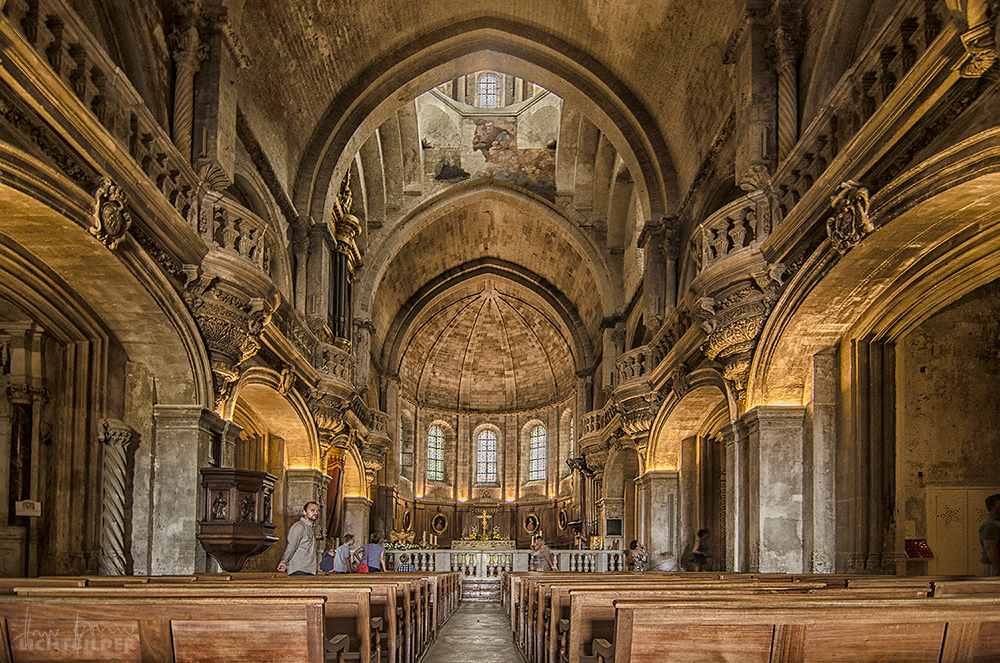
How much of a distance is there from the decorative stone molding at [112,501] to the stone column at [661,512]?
1091 cm

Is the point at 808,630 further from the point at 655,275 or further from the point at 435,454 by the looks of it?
the point at 435,454

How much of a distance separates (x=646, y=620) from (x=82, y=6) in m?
9.59

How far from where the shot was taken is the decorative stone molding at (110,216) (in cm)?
817

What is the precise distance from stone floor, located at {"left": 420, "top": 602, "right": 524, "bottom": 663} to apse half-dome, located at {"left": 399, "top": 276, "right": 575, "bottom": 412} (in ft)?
64.9

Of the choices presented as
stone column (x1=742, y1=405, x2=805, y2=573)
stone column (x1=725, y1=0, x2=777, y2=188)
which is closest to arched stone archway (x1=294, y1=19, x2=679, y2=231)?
stone column (x1=725, y1=0, x2=777, y2=188)

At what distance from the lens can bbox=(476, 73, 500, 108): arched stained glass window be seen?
29516 mm

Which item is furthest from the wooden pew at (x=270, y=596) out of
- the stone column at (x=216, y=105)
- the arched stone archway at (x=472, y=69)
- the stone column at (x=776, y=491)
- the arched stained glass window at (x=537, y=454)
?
the arched stained glass window at (x=537, y=454)

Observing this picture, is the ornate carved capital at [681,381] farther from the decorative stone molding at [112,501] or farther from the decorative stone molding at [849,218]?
the decorative stone molding at [112,501]

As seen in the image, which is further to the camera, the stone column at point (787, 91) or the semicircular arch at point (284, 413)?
the semicircular arch at point (284, 413)

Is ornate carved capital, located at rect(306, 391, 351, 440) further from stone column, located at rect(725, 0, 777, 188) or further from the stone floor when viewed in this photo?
stone column, located at rect(725, 0, 777, 188)

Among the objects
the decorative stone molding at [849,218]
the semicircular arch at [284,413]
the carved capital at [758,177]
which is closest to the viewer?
the decorative stone molding at [849,218]

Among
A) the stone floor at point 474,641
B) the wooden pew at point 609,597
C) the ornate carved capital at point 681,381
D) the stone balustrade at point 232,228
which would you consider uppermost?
the stone balustrade at point 232,228

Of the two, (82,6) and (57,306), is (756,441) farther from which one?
(82,6)

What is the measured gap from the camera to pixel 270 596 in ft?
13.5
